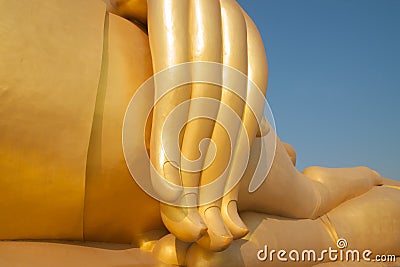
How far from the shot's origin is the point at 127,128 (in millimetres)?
1645

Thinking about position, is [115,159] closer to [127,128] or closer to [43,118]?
[127,128]

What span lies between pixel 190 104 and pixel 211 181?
320mm

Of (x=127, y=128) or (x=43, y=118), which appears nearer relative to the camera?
(x=43, y=118)

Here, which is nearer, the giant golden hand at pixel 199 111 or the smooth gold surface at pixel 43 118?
the smooth gold surface at pixel 43 118

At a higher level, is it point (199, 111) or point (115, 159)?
point (199, 111)

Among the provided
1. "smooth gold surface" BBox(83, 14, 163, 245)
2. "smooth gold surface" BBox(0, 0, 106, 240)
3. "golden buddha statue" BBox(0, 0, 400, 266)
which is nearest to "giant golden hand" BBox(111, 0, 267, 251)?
"golden buddha statue" BBox(0, 0, 400, 266)

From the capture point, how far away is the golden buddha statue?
1.46 meters

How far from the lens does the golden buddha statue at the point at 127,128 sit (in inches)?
57.7

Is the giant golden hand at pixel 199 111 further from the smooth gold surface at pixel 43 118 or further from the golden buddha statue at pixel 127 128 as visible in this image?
the smooth gold surface at pixel 43 118

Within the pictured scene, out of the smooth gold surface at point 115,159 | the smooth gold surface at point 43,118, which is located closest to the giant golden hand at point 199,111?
the smooth gold surface at point 115,159

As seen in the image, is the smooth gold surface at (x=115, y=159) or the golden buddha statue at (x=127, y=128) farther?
the smooth gold surface at (x=115, y=159)

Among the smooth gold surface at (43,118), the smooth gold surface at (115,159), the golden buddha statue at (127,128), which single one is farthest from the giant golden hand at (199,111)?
the smooth gold surface at (43,118)

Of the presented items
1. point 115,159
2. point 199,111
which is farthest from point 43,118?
point 199,111

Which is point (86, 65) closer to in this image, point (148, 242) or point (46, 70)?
point (46, 70)
